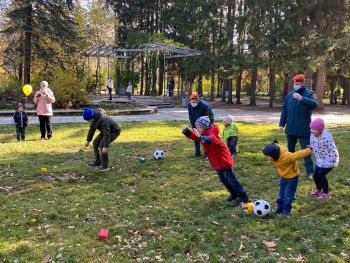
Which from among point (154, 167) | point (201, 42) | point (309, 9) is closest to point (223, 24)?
point (201, 42)

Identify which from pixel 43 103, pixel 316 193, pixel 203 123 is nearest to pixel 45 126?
pixel 43 103

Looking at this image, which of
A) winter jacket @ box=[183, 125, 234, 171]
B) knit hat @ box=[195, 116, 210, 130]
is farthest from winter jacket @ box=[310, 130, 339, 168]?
knit hat @ box=[195, 116, 210, 130]

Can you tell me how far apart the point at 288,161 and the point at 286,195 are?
532mm

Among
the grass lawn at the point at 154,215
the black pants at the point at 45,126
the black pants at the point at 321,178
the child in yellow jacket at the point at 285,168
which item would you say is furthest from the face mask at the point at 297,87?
the black pants at the point at 45,126

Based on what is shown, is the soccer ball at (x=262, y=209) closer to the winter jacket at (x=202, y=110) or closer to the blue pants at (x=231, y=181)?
the blue pants at (x=231, y=181)

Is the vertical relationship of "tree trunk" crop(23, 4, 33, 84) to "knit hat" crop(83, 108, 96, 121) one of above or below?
above

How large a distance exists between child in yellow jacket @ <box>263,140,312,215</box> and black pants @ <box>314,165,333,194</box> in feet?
2.81

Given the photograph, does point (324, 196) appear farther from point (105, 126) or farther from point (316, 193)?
point (105, 126)

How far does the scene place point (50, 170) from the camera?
8352 mm

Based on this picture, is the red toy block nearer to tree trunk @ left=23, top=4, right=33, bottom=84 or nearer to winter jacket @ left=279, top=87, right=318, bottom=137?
winter jacket @ left=279, top=87, right=318, bottom=137

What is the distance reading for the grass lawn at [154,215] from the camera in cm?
452

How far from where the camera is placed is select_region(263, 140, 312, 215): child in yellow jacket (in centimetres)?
532

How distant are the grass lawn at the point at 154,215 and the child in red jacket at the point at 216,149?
13.8 inches

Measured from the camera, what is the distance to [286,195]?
5.58 m
